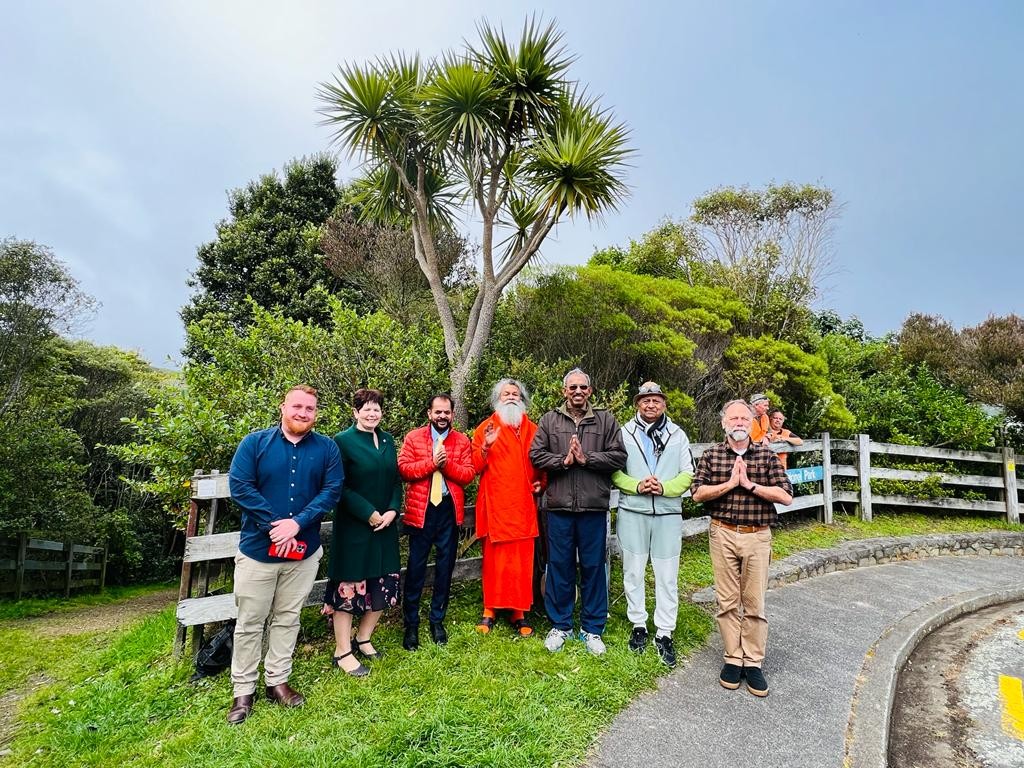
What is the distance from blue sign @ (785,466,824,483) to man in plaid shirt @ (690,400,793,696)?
4676mm

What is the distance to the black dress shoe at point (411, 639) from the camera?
12.0 ft

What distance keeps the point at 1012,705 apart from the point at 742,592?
1988 mm

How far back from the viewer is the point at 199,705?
309 centimetres

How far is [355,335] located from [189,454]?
2291 millimetres

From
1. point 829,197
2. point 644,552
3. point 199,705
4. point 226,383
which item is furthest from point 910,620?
point 829,197

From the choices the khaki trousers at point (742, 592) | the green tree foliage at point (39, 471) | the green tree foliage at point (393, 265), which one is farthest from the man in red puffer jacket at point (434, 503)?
the green tree foliage at point (39, 471)

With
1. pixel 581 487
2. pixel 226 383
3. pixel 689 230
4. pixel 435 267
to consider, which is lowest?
pixel 581 487

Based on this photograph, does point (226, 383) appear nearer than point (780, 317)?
Yes

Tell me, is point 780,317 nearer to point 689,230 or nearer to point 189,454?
point 689,230

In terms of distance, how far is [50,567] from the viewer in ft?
36.8

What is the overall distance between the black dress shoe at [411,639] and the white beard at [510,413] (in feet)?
5.32

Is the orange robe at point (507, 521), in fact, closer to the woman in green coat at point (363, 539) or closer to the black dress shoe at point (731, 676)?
the woman in green coat at point (363, 539)

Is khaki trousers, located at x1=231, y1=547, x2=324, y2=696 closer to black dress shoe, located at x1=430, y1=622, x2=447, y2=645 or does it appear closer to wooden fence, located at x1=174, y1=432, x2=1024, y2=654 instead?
black dress shoe, located at x1=430, y1=622, x2=447, y2=645

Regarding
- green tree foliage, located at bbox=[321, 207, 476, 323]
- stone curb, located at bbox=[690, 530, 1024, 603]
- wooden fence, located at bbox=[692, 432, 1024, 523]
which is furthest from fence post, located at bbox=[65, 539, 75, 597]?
wooden fence, located at bbox=[692, 432, 1024, 523]
